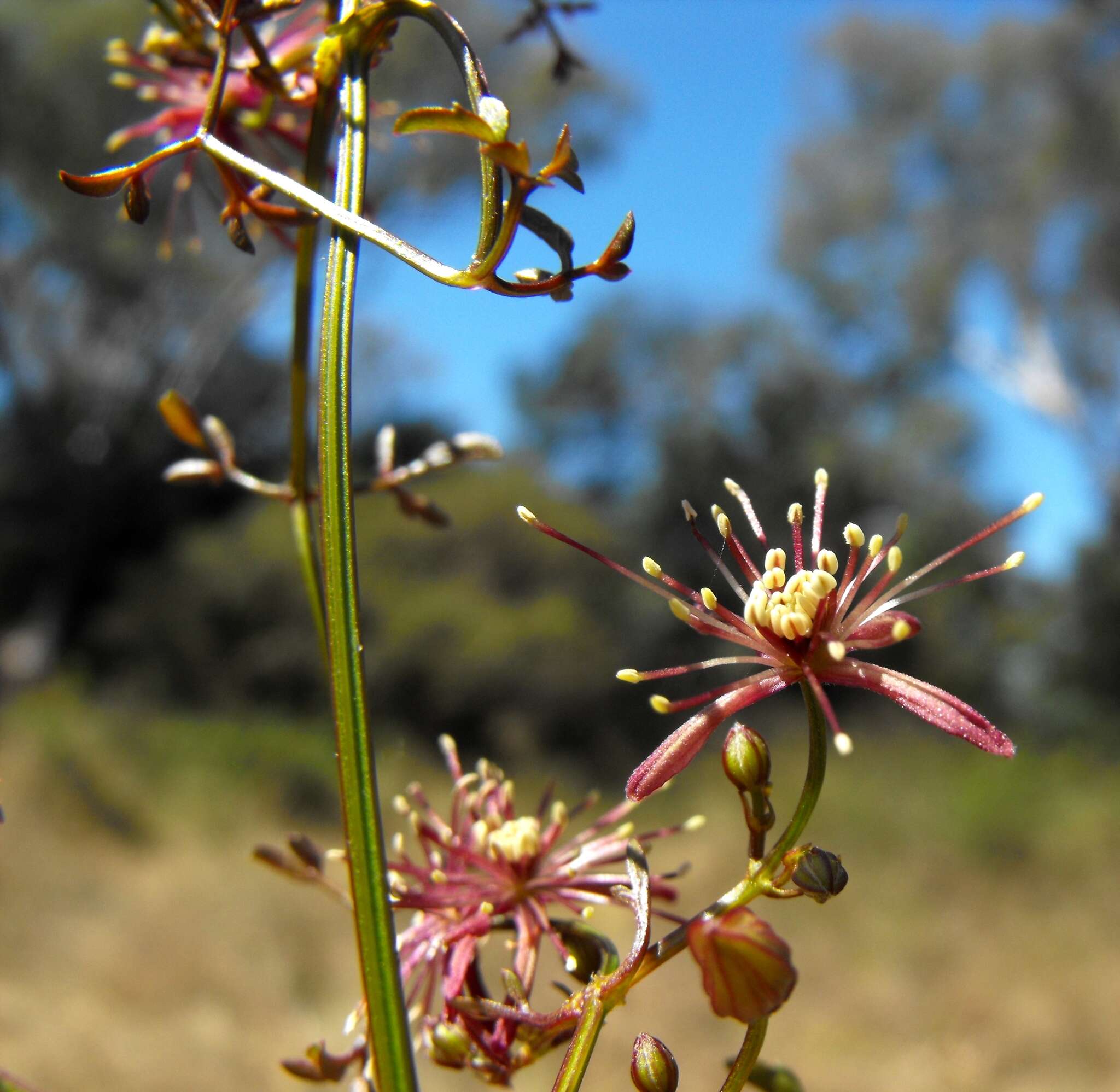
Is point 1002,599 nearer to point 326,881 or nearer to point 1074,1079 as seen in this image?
point 1074,1079

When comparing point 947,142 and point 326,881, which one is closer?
point 326,881

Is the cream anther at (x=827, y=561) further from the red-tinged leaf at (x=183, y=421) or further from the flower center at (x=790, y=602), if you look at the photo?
the red-tinged leaf at (x=183, y=421)

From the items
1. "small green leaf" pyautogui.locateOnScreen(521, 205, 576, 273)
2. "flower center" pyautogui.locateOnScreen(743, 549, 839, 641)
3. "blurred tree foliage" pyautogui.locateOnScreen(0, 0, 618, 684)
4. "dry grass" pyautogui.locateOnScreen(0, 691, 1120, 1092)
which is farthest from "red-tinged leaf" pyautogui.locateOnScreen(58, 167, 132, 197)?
"blurred tree foliage" pyautogui.locateOnScreen(0, 0, 618, 684)

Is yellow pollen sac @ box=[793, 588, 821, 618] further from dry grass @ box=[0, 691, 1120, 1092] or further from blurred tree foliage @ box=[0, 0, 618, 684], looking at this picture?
blurred tree foliage @ box=[0, 0, 618, 684]

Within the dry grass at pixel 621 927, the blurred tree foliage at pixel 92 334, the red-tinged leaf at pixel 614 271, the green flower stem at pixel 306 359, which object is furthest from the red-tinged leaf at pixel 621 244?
the blurred tree foliage at pixel 92 334

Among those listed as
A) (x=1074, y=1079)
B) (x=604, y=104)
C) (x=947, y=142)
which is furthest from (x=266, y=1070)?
(x=947, y=142)

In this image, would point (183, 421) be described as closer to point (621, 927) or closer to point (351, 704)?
point (351, 704)

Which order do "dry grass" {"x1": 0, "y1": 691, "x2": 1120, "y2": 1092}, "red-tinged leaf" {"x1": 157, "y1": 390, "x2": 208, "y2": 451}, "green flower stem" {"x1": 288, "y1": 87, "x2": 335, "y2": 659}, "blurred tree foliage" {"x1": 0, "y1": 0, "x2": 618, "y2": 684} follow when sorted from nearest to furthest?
"green flower stem" {"x1": 288, "y1": 87, "x2": 335, "y2": 659}, "red-tinged leaf" {"x1": 157, "y1": 390, "x2": 208, "y2": 451}, "dry grass" {"x1": 0, "y1": 691, "x2": 1120, "y2": 1092}, "blurred tree foliage" {"x1": 0, "y1": 0, "x2": 618, "y2": 684}

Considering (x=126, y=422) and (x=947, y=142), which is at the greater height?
(x=947, y=142)
